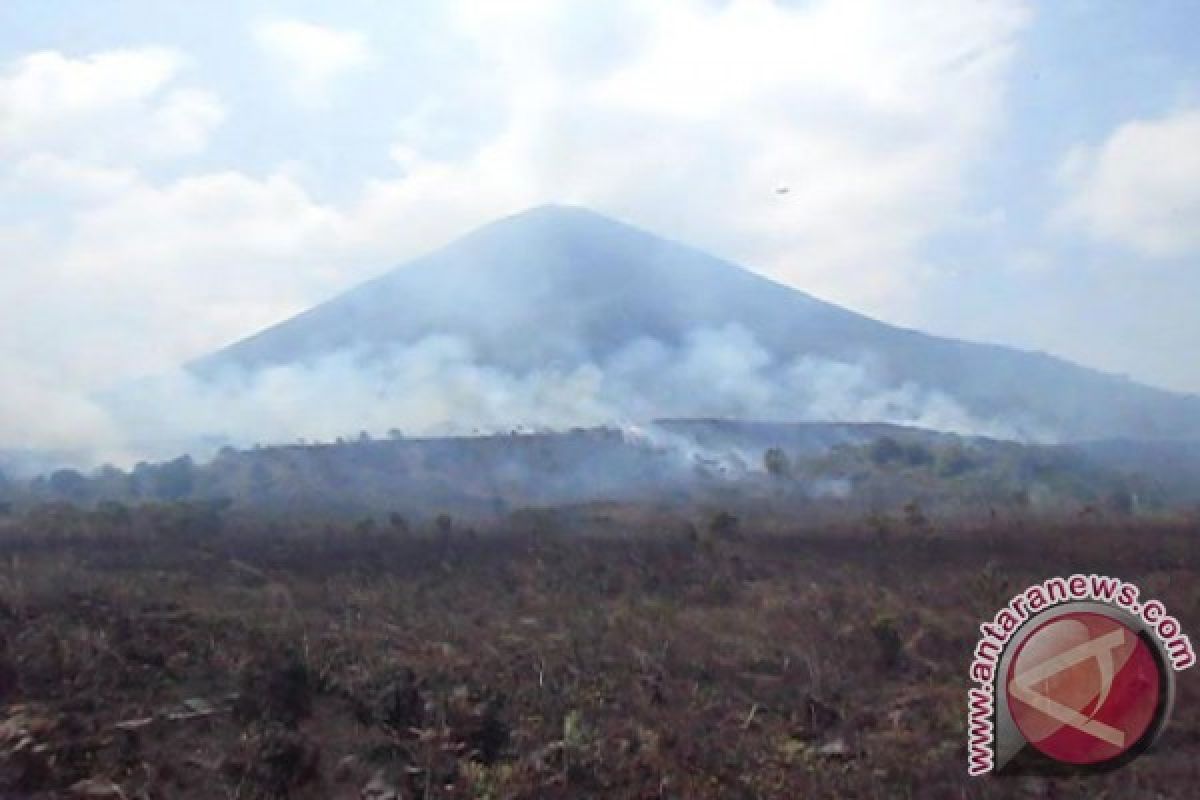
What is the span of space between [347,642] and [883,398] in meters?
54.7

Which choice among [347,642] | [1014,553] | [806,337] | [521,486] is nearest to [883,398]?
[806,337]

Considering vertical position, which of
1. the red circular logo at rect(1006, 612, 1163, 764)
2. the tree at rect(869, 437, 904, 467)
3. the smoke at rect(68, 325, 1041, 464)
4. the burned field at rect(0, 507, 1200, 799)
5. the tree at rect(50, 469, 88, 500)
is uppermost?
the smoke at rect(68, 325, 1041, 464)

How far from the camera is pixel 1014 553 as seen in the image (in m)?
20.0

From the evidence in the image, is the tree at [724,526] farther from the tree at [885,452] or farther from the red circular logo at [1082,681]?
the tree at [885,452]

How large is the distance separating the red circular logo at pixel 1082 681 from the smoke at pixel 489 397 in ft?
132

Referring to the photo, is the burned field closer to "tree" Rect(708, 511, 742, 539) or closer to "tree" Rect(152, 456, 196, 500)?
"tree" Rect(708, 511, 742, 539)

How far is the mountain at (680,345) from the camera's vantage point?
62.9 metres

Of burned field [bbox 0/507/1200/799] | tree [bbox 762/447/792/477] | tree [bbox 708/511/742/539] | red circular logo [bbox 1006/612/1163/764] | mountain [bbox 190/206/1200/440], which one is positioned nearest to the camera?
red circular logo [bbox 1006/612/1163/764]

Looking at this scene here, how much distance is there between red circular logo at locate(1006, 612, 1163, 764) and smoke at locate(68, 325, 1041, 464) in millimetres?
40098

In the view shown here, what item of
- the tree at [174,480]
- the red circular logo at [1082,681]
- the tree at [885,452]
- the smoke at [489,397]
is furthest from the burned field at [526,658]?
the smoke at [489,397]

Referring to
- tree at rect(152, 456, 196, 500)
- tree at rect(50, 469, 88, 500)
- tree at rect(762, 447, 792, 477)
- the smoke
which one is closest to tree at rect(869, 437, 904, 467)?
tree at rect(762, 447, 792, 477)

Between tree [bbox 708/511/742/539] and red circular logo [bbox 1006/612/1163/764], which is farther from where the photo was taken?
tree [bbox 708/511/742/539]

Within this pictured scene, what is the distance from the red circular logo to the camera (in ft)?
19.0

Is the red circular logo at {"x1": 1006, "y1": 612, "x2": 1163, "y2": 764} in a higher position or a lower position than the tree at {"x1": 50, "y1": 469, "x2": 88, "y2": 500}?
lower
